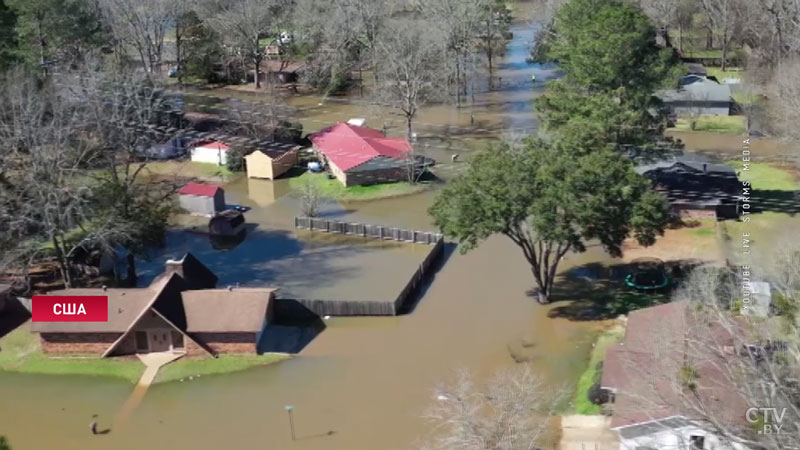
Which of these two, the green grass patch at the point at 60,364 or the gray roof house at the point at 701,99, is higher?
the gray roof house at the point at 701,99

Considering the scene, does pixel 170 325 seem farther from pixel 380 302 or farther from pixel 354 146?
pixel 354 146

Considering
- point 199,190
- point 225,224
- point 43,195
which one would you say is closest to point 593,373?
point 225,224

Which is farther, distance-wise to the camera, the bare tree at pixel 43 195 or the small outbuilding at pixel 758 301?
the bare tree at pixel 43 195

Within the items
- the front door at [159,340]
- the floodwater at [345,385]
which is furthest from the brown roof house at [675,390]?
the front door at [159,340]

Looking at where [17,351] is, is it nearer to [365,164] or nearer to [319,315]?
[319,315]

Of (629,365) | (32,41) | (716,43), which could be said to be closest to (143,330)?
(629,365)

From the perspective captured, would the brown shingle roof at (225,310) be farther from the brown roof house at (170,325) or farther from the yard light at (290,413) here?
the yard light at (290,413)

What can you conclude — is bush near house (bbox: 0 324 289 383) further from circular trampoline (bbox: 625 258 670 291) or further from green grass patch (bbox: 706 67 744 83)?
green grass patch (bbox: 706 67 744 83)
